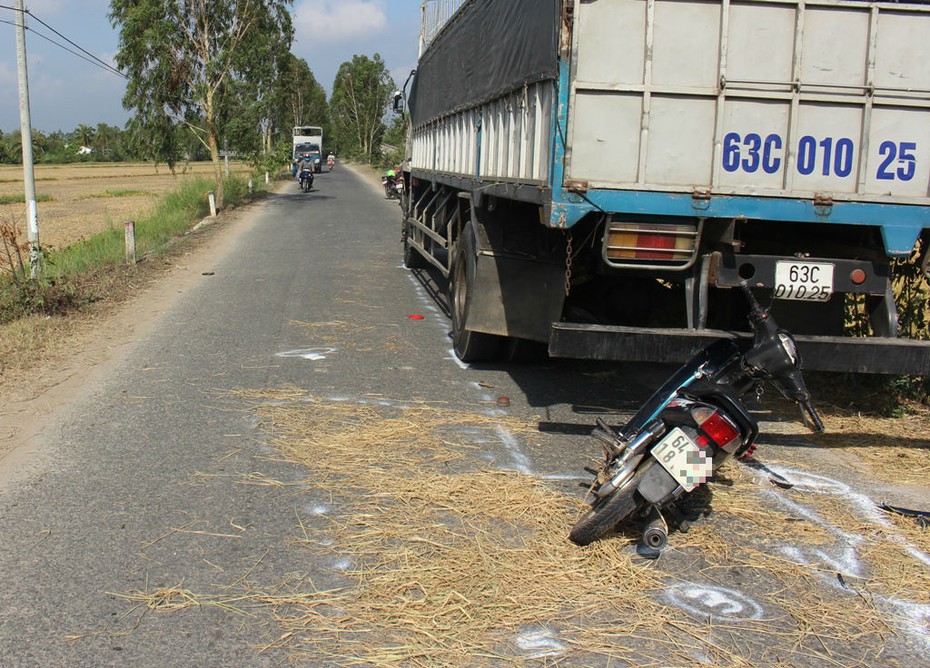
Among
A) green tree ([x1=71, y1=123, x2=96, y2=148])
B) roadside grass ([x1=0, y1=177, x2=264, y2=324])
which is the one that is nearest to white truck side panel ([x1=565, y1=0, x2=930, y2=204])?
roadside grass ([x1=0, y1=177, x2=264, y2=324])

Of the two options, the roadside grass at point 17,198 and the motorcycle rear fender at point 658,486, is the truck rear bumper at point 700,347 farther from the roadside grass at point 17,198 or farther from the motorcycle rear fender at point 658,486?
the roadside grass at point 17,198

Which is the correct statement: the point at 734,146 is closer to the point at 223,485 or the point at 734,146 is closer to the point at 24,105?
the point at 223,485

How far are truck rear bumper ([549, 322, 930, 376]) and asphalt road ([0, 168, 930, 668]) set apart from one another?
700mm

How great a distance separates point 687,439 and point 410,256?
10.7 meters

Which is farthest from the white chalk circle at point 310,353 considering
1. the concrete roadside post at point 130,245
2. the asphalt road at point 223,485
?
the concrete roadside post at point 130,245

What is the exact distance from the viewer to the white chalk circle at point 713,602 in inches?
136

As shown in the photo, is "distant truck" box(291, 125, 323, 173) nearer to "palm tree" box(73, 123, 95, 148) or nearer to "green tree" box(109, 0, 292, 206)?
"green tree" box(109, 0, 292, 206)

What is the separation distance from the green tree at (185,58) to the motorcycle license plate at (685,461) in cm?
2483

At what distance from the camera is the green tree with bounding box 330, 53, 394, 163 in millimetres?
74000

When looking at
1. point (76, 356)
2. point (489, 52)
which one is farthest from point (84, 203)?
point (489, 52)

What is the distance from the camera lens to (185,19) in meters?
26.8

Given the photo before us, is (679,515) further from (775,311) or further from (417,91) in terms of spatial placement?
(417,91)

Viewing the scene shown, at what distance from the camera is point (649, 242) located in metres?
4.92

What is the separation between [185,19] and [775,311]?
1009 inches
